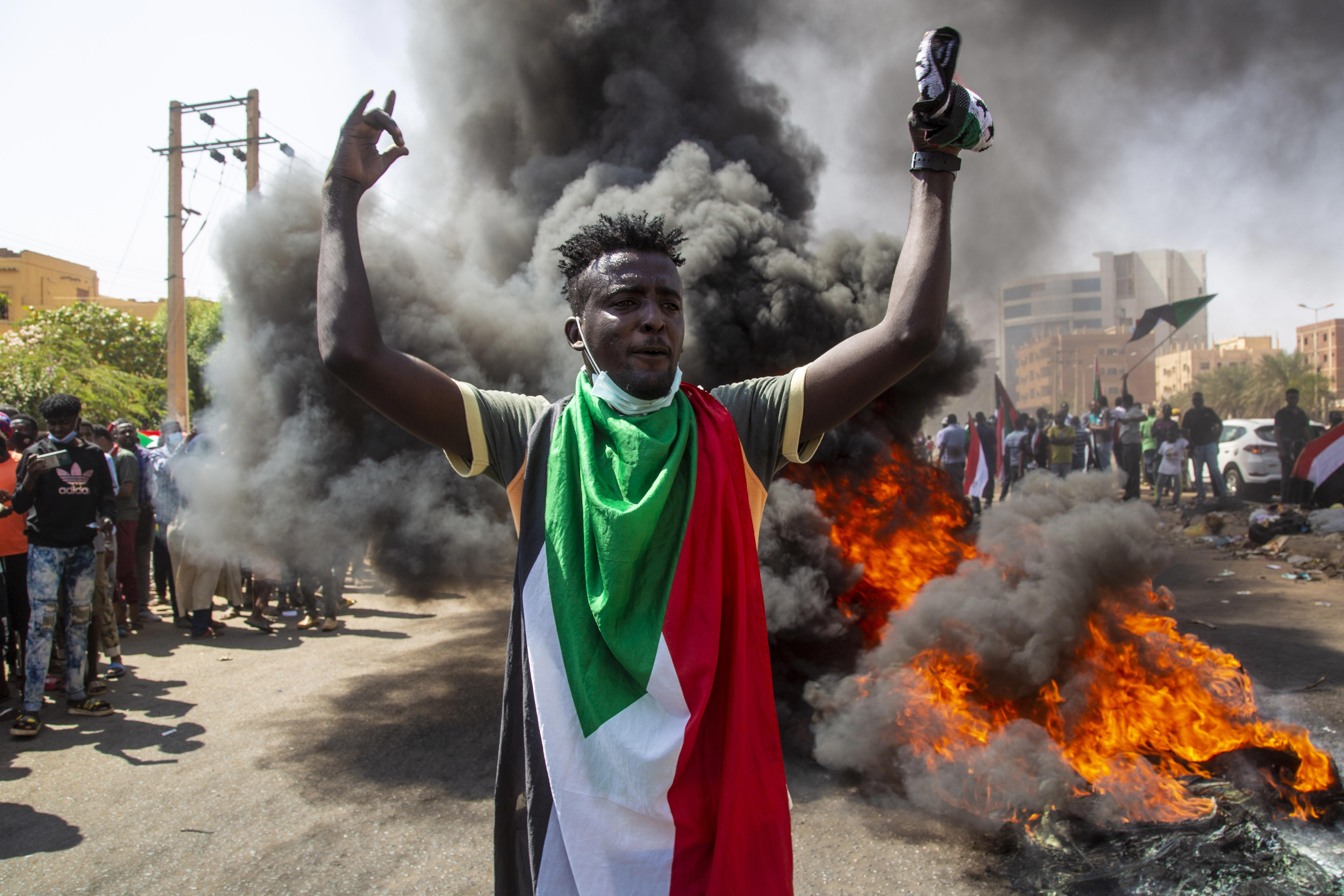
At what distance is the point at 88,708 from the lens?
530cm

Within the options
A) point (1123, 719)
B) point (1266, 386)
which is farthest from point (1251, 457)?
point (1266, 386)

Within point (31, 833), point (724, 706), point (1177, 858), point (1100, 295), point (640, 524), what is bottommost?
point (31, 833)

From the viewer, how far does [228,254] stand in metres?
7.01

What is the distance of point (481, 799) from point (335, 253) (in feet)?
10.4

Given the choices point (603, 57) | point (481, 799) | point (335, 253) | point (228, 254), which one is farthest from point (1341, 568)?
point (228, 254)

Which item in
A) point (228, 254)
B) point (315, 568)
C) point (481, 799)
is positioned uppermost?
point (228, 254)

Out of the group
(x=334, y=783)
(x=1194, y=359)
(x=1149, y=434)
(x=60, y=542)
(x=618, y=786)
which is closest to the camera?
(x=618, y=786)

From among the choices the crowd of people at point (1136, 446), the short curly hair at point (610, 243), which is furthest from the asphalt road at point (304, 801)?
the crowd of people at point (1136, 446)

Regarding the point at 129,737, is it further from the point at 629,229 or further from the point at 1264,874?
the point at 1264,874

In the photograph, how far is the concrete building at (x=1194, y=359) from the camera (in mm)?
75438

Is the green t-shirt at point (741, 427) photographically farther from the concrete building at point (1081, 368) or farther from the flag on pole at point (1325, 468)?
the concrete building at point (1081, 368)

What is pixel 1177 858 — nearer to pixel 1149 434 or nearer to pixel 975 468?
pixel 975 468

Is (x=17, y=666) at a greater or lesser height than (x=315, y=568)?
lesser

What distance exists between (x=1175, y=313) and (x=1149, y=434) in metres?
2.36
